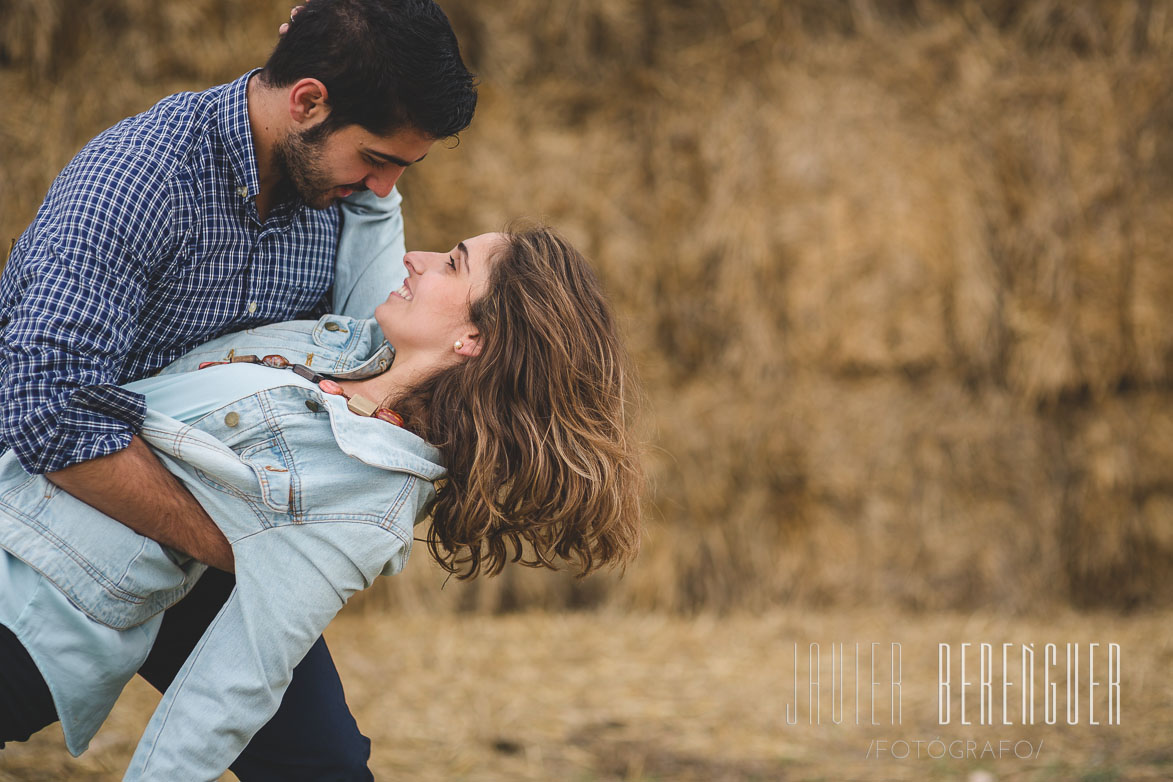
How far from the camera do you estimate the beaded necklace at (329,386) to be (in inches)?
63.5

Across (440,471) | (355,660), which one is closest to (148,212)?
(440,471)

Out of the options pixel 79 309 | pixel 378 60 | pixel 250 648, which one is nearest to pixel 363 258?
pixel 378 60

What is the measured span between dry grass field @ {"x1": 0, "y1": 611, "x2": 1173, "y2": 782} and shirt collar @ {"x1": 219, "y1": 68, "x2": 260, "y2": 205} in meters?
1.66

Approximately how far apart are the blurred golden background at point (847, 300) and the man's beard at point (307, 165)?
205 centimetres

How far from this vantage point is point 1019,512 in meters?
3.91

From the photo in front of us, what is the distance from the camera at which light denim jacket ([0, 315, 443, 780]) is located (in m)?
1.43

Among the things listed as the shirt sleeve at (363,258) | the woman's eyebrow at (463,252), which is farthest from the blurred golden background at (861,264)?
the woman's eyebrow at (463,252)

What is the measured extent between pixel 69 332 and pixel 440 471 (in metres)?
0.55

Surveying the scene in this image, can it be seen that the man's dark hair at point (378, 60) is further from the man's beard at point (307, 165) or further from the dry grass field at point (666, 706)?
the dry grass field at point (666, 706)

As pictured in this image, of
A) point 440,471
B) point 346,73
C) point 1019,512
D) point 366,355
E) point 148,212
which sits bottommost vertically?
point 1019,512

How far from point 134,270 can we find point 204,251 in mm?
146

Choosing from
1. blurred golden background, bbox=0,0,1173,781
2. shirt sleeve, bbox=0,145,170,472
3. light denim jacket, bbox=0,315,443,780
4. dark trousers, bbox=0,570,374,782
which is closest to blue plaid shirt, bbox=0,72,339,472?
shirt sleeve, bbox=0,145,170,472

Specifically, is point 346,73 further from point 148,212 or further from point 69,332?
point 69,332

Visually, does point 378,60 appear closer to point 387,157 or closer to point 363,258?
point 387,157
